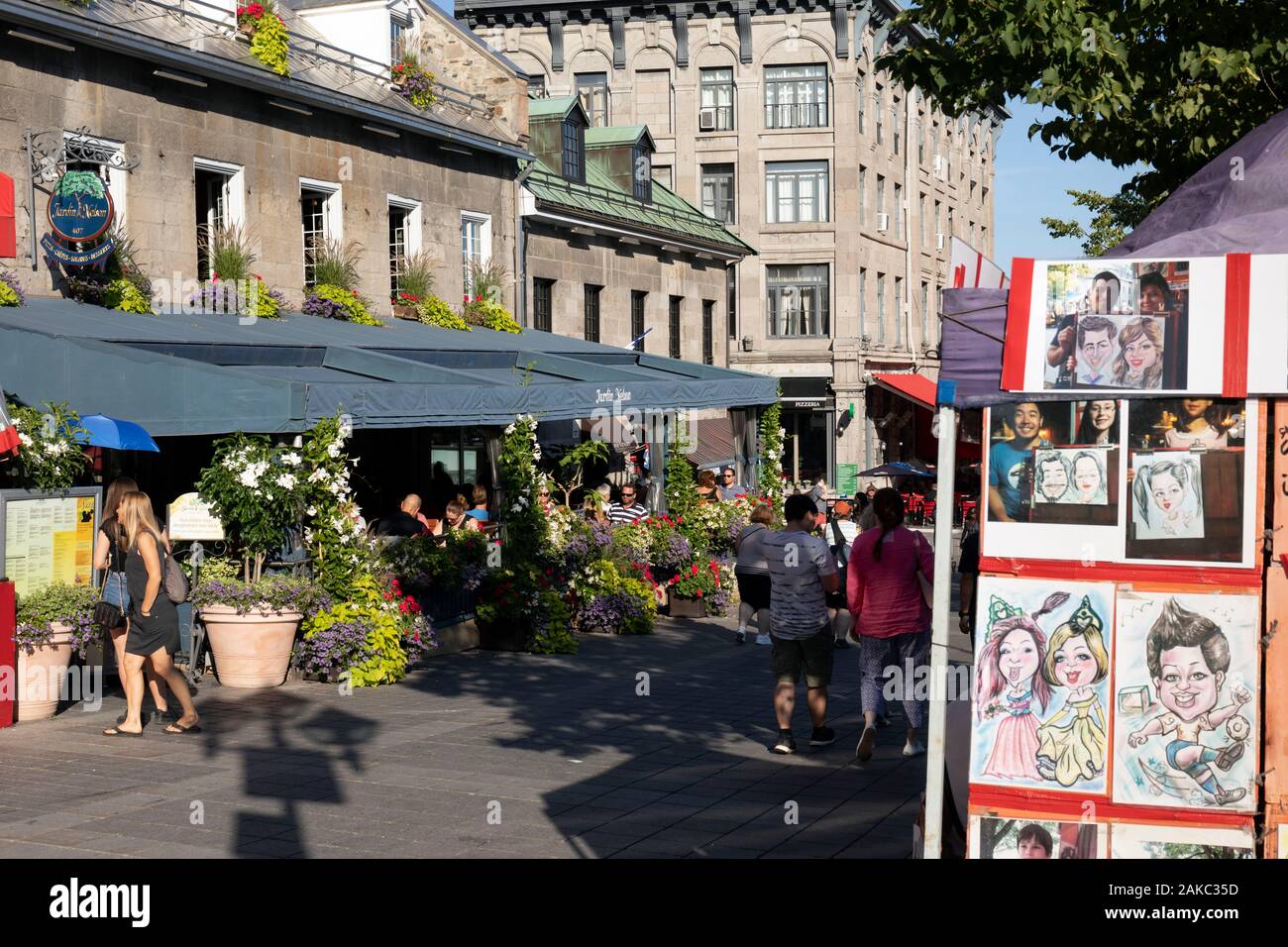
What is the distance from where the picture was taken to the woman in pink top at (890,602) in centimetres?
997

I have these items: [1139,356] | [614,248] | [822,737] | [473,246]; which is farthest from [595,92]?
[1139,356]

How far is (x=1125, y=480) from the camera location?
485 centimetres

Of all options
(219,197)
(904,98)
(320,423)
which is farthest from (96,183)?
(904,98)

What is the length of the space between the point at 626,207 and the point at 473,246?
6344 mm

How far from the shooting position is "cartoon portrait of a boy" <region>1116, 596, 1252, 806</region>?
15.6ft

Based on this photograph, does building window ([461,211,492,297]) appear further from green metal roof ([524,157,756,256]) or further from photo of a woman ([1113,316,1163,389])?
photo of a woman ([1113,316,1163,389])

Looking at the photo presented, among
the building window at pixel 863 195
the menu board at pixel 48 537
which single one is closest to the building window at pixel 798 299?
the building window at pixel 863 195

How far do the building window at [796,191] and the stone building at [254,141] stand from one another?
20369 millimetres

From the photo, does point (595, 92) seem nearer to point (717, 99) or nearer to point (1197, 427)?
point (717, 99)

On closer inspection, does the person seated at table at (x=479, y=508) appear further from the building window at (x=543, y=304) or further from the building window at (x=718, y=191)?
the building window at (x=718, y=191)

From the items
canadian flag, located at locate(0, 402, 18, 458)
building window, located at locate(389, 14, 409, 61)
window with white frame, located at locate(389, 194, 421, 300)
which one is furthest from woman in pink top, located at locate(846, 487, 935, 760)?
building window, located at locate(389, 14, 409, 61)

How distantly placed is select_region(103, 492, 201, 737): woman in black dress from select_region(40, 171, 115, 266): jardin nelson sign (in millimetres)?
5903
